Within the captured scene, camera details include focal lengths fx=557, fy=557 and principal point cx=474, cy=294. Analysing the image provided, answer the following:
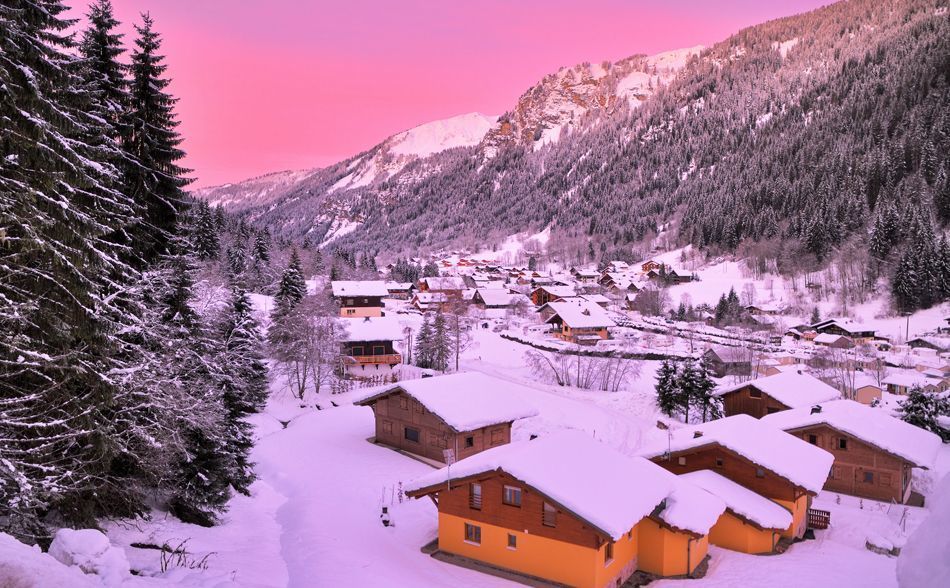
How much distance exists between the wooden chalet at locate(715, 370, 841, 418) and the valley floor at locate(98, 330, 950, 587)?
8.98m

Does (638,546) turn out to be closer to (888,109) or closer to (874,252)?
(874,252)

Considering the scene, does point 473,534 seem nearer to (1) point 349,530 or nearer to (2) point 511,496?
(2) point 511,496

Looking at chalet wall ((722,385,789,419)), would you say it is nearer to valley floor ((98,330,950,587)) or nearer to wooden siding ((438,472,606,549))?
valley floor ((98,330,950,587))

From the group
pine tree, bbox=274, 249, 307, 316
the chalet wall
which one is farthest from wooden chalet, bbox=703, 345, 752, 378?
pine tree, bbox=274, 249, 307, 316

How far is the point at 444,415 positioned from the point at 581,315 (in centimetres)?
5711

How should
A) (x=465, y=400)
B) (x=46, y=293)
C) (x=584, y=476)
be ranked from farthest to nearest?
(x=465, y=400) → (x=584, y=476) → (x=46, y=293)

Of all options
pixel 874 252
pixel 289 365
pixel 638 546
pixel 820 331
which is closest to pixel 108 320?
pixel 638 546

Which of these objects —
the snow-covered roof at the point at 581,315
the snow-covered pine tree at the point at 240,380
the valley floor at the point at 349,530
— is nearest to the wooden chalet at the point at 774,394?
the valley floor at the point at 349,530

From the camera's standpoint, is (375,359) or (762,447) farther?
(375,359)

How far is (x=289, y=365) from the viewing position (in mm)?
50312

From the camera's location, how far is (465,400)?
1371 inches

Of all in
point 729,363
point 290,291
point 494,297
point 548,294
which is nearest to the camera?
point 290,291

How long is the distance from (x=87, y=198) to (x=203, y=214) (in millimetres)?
78093

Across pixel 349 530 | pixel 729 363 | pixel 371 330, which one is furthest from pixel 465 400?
pixel 729 363
